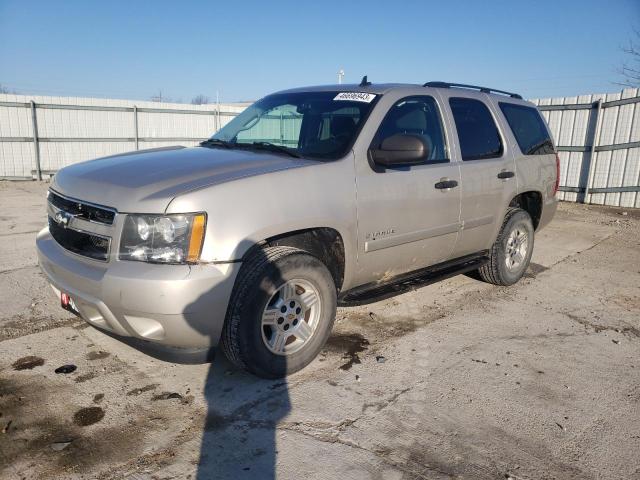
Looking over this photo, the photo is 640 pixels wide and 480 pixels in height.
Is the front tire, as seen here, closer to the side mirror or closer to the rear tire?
the side mirror

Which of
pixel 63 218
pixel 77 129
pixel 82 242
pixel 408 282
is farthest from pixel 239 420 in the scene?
pixel 77 129

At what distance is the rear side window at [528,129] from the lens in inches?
205

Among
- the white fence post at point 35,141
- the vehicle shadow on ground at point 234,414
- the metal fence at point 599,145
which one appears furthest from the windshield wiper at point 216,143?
the white fence post at point 35,141

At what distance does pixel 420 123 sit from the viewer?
13.7 ft

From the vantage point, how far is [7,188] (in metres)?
12.9

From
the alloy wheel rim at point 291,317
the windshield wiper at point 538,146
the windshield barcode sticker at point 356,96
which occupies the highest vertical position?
the windshield barcode sticker at point 356,96

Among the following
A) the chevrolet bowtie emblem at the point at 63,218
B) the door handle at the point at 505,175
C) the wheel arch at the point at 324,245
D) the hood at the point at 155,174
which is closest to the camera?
the hood at the point at 155,174

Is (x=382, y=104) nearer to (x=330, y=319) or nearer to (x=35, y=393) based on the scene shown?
(x=330, y=319)

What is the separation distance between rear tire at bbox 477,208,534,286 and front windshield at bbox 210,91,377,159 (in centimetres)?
222

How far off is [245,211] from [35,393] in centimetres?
174

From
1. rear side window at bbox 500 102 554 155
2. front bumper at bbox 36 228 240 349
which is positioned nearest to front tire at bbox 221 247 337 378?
front bumper at bbox 36 228 240 349

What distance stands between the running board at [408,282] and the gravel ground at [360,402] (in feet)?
1.33

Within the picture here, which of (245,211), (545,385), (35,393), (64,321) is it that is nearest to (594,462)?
(545,385)

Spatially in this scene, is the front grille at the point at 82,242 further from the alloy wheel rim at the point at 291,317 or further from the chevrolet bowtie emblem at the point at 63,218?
the alloy wheel rim at the point at 291,317
